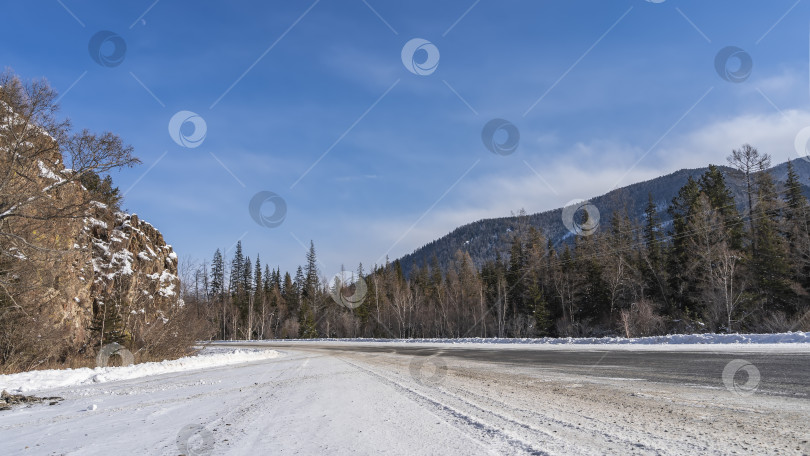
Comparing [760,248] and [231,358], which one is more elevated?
[760,248]

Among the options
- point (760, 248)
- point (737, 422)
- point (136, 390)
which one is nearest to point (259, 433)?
point (737, 422)

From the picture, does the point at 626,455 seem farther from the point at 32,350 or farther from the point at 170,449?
the point at 32,350

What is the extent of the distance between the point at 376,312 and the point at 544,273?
34230mm

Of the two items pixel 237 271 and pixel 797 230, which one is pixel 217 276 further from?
pixel 797 230

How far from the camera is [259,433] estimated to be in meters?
5.37

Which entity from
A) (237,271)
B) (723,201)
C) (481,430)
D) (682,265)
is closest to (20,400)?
(481,430)

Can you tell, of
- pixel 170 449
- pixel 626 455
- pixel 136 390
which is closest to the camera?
pixel 626 455

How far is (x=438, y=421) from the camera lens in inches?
220
